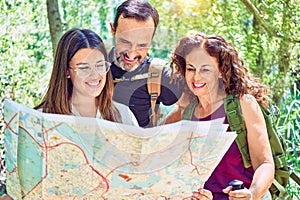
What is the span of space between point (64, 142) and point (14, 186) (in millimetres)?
232

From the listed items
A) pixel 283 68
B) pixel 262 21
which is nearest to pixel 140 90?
pixel 262 21

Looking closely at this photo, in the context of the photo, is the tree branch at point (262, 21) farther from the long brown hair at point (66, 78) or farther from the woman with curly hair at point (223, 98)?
the long brown hair at point (66, 78)

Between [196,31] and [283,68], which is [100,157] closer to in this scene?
[196,31]

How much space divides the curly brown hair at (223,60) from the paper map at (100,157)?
281mm

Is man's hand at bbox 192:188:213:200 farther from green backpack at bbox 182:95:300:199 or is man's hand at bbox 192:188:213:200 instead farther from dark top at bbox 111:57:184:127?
dark top at bbox 111:57:184:127

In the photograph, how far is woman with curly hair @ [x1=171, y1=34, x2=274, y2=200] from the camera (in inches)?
85.6

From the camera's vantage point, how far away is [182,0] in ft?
15.5

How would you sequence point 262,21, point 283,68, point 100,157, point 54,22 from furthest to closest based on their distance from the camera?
point 283,68
point 54,22
point 262,21
point 100,157

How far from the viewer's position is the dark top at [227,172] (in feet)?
7.26

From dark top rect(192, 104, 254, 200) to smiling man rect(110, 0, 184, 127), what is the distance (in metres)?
0.22

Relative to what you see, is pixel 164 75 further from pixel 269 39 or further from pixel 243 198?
pixel 269 39

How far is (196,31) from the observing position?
377cm

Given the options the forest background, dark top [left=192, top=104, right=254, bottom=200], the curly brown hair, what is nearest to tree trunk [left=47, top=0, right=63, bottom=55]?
the forest background

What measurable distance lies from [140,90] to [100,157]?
0.40m
